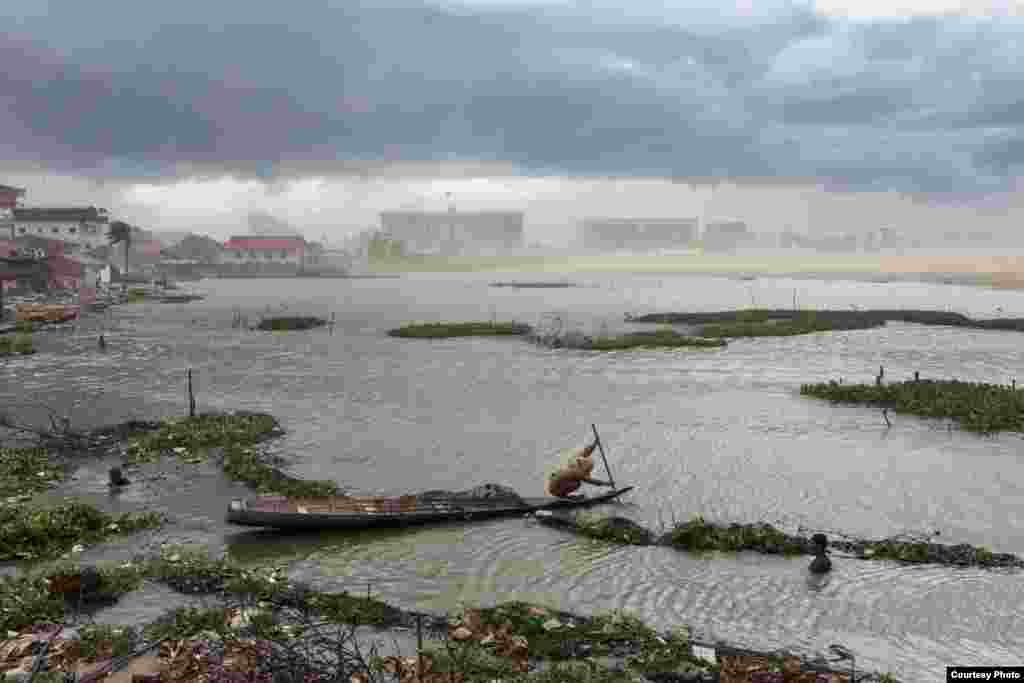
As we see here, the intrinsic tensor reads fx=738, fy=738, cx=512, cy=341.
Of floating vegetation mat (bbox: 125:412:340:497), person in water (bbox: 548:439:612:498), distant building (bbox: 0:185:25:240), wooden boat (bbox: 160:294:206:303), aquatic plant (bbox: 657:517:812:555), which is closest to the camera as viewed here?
A: aquatic plant (bbox: 657:517:812:555)

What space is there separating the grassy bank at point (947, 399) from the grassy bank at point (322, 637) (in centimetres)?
2255

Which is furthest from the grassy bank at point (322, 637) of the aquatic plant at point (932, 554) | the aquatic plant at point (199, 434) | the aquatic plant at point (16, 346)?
the aquatic plant at point (16, 346)

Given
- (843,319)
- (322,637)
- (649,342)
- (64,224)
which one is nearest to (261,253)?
(64,224)

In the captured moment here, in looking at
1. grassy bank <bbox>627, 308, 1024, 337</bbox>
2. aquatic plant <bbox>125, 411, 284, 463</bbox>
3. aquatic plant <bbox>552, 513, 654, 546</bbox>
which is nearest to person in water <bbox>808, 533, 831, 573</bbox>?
aquatic plant <bbox>552, 513, 654, 546</bbox>

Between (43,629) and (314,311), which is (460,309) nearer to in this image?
(314,311)

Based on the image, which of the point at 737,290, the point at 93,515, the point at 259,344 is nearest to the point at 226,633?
the point at 93,515

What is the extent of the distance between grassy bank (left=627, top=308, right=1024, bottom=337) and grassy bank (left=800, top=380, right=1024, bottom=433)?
23451 millimetres

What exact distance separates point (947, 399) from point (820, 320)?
33.6 metres

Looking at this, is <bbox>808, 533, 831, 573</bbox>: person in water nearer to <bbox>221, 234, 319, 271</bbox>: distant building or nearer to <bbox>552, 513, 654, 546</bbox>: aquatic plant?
<bbox>552, 513, 654, 546</bbox>: aquatic plant

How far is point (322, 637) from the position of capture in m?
11.4

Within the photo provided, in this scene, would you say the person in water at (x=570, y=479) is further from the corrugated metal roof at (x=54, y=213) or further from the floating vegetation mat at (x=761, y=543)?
the corrugated metal roof at (x=54, y=213)

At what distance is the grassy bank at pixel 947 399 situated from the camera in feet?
97.6

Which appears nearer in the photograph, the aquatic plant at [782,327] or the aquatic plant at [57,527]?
the aquatic plant at [57,527]

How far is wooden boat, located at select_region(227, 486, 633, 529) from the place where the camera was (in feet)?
58.3
